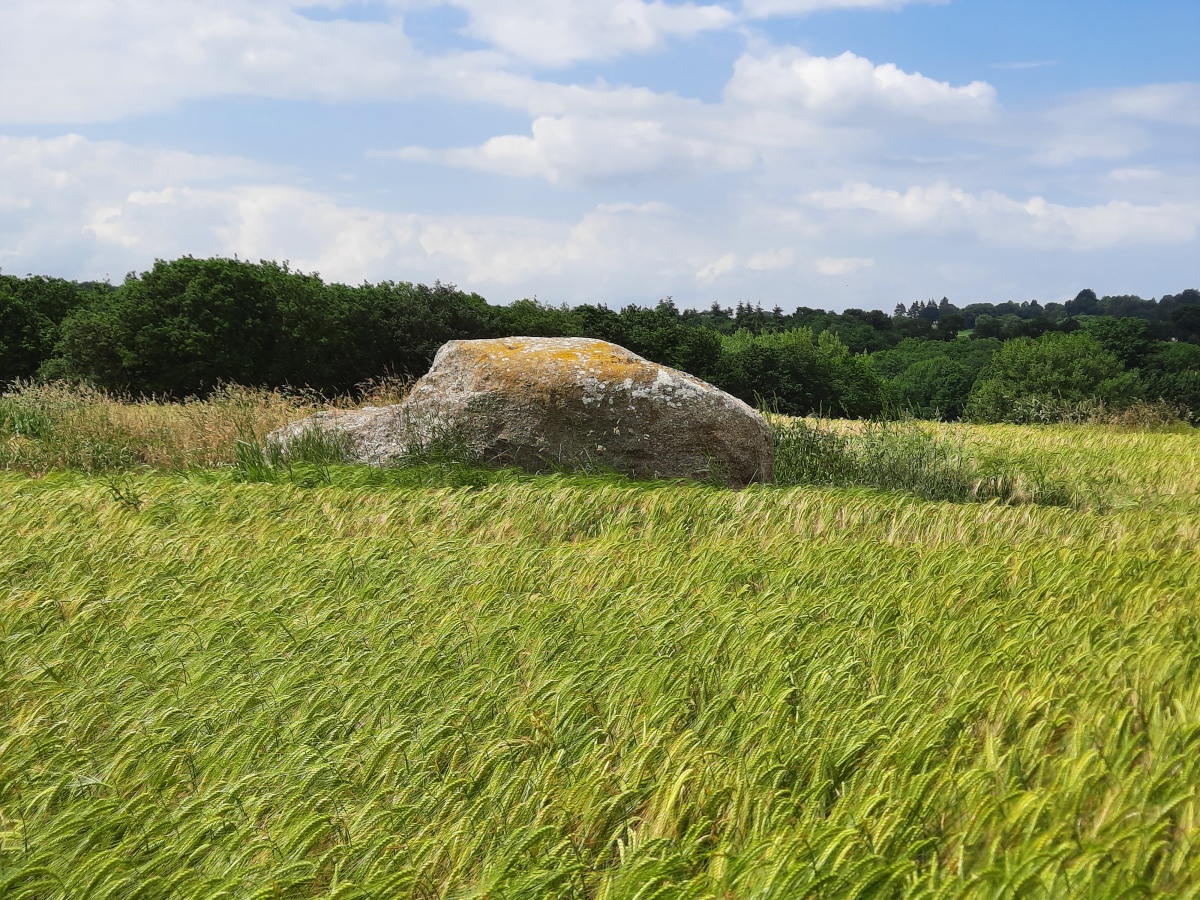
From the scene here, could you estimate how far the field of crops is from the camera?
7.88 ft

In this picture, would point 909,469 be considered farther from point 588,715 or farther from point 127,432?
point 127,432

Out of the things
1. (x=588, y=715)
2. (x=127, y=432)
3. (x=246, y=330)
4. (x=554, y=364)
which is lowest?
(x=588, y=715)

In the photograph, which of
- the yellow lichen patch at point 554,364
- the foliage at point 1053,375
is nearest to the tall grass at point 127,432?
the yellow lichen patch at point 554,364

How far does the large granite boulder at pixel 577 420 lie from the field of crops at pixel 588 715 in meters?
2.74

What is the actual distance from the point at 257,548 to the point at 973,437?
12018 mm

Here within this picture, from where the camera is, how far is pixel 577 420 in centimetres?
904

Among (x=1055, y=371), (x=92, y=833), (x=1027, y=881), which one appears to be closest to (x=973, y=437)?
(x=1027, y=881)

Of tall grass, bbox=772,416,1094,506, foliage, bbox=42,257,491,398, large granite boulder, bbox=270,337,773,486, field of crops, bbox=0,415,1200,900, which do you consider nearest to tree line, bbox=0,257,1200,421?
foliage, bbox=42,257,491,398

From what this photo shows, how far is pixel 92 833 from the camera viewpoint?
256cm

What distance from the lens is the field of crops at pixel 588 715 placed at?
7.88ft

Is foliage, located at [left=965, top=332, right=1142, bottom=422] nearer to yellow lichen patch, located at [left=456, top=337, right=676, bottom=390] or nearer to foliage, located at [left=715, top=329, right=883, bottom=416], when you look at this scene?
foliage, located at [left=715, top=329, right=883, bottom=416]

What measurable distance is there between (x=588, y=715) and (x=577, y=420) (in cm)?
585

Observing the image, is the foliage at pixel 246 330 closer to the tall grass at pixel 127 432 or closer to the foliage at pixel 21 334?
the foliage at pixel 21 334

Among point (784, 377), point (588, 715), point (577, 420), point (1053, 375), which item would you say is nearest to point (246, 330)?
point (577, 420)
